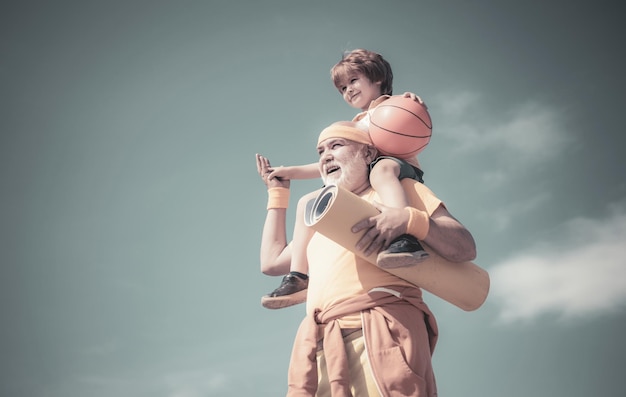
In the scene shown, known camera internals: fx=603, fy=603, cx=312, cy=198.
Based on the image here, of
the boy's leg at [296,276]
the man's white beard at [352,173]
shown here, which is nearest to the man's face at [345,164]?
the man's white beard at [352,173]

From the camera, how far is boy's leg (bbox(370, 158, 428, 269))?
3703 millimetres

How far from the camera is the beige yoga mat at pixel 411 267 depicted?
3.76 m

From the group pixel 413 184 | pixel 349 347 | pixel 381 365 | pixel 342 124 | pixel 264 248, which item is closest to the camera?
pixel 381 365

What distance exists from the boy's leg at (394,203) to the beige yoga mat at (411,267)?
18cm

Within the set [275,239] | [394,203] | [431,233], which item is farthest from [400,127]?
[275,239]

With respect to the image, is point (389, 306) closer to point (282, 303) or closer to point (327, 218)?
point (327, 218)

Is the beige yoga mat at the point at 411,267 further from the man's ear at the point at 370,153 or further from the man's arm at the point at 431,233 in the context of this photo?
the man's ear at the point at 370,153

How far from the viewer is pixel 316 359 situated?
402 cm

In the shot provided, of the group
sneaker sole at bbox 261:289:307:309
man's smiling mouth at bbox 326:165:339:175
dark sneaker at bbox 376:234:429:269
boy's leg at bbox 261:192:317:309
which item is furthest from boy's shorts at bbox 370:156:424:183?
sneaker sole at bbox 261:289:307:309

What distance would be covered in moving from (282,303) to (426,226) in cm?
153

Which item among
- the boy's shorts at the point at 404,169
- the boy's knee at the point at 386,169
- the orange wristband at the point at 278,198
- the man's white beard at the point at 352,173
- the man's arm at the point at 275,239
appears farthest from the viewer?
the orange wristband at the point at 278,198

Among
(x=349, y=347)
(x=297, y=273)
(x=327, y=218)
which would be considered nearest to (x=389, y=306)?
(x=349, y=347)

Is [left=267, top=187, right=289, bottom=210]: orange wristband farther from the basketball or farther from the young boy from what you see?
the basketball

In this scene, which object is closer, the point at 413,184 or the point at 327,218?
the point at 327,218
